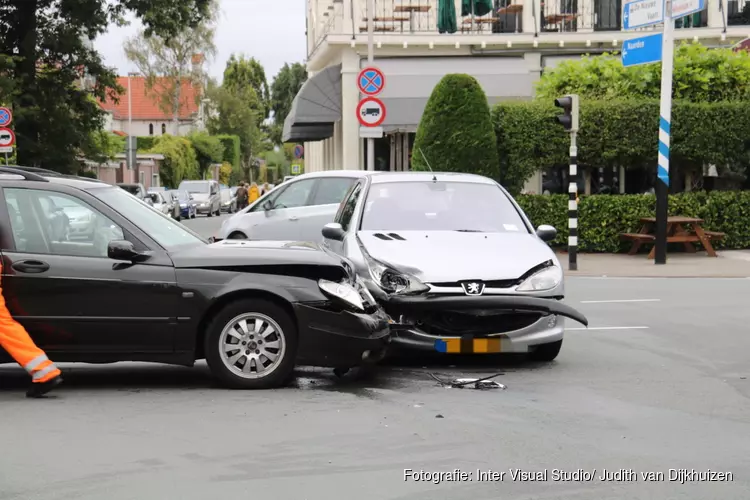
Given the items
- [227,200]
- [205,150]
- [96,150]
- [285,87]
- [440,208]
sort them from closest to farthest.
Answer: [440,208] < [96,150] < [227,200] < [205,150] < [285,87]

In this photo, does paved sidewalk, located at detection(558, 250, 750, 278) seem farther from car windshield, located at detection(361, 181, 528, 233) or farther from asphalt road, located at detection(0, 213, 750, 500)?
asphalt road, located at detection(0, 213, 750, 500)

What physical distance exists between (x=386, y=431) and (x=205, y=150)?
7568 cm

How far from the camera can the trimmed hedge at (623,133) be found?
2214 centimetres

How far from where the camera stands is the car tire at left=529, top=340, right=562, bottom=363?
29.8 feet

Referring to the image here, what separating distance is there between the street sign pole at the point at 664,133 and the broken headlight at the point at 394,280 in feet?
39.0

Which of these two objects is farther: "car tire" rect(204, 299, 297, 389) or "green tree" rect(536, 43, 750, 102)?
"green tree" rect(536, 43, 750, 102)

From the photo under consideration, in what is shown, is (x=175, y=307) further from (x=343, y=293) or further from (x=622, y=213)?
(x=622, y=213)

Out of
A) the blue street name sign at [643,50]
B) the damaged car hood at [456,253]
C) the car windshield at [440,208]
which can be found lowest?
the damaged car hood at [456,253]

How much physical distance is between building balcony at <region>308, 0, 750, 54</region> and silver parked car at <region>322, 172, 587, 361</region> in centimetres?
2295

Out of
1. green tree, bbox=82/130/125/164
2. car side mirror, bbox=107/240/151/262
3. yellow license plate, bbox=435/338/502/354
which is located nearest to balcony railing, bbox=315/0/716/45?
green tree, bbox=82/130/125/164

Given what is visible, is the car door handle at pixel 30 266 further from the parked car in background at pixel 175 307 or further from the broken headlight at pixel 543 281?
the broken headlight at pixel 543 281

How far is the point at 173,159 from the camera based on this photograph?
2864 inches

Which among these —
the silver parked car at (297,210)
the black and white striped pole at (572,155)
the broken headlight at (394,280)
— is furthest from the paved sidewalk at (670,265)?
the broken headlight at (394,280)

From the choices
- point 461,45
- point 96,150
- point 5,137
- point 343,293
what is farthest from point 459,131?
point 343,293
